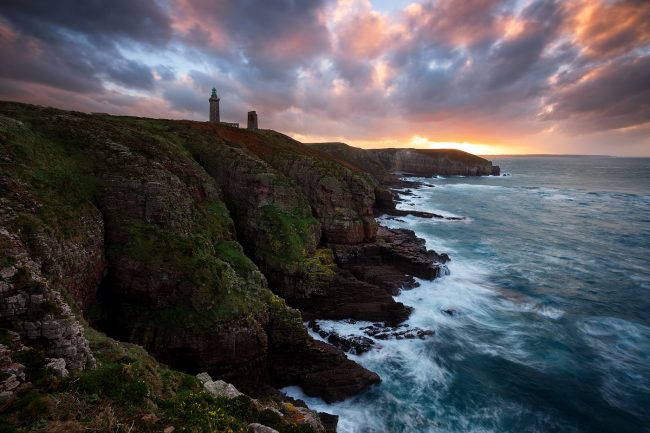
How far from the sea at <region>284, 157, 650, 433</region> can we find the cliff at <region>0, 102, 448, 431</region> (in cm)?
242

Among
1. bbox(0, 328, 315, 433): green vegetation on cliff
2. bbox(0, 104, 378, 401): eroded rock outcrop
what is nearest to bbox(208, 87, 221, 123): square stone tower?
bbox(0, 104, 378, 401): eroded rock outcrop

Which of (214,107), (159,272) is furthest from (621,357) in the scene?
(214,107)

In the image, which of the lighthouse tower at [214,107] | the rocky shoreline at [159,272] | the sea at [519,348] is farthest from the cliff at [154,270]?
the lighthouse tower at [214,107]

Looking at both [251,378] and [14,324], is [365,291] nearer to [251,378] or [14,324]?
[251,378]

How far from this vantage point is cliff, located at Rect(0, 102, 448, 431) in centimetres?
1256

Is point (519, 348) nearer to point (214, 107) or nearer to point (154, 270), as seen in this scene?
point (154, 270)

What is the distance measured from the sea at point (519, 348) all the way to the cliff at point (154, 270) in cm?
242

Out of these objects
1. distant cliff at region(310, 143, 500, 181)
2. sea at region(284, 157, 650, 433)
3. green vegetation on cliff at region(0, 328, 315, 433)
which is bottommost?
sea at region(284, 157, 650, 433)

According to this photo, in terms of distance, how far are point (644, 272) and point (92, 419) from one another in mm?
55569

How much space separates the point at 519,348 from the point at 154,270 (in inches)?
1066

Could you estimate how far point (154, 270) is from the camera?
1981 cm

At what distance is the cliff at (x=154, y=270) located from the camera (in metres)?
12.6

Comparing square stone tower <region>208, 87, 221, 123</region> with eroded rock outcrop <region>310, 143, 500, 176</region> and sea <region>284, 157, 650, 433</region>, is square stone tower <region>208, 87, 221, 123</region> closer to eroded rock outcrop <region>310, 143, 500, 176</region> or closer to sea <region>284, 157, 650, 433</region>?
sea <region>284, 157, 650, 433</region>

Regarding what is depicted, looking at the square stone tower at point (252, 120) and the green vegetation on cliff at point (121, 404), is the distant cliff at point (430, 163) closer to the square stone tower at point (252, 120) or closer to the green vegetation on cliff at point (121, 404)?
the square stone tower at point (252, 120)
